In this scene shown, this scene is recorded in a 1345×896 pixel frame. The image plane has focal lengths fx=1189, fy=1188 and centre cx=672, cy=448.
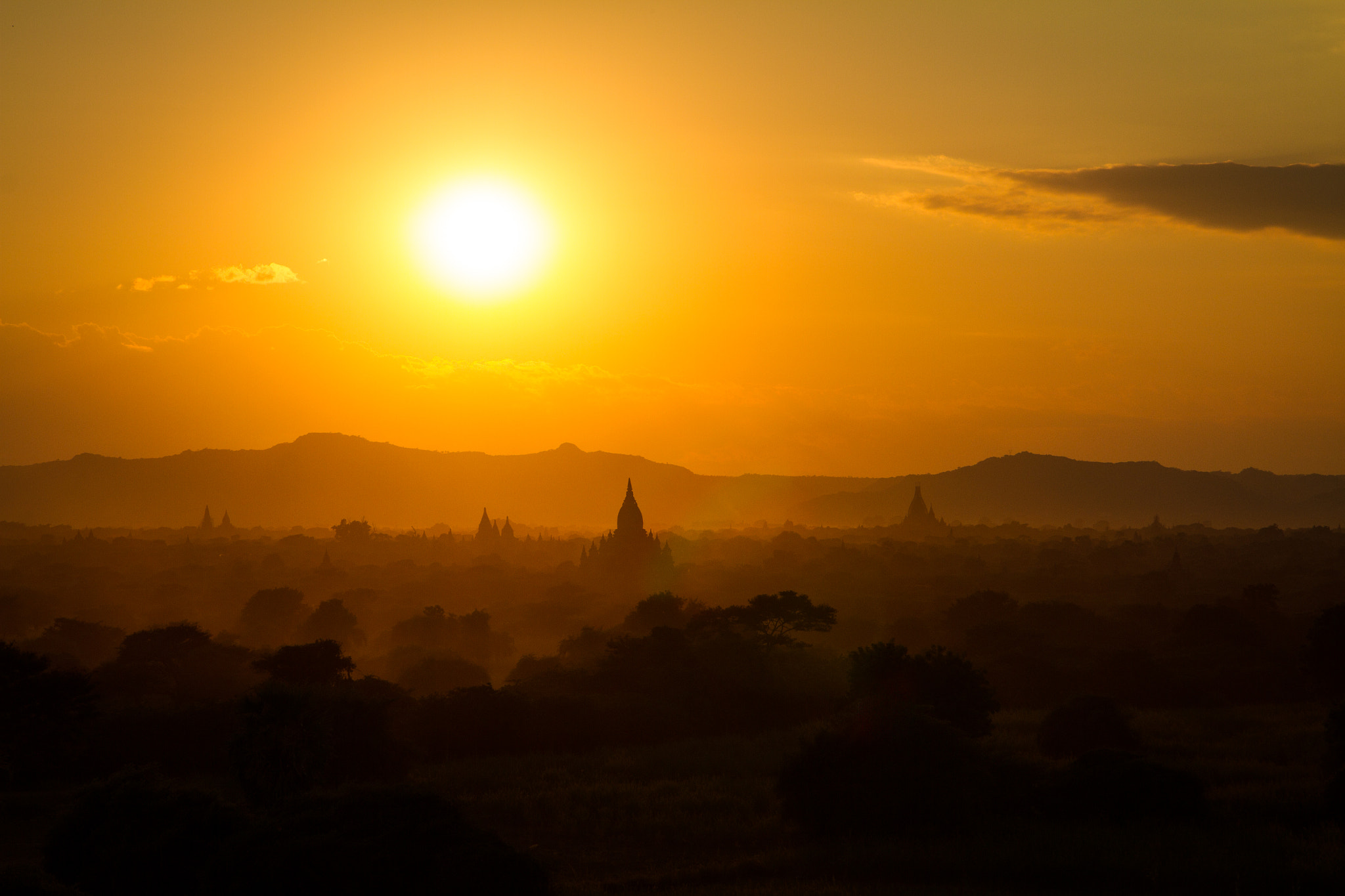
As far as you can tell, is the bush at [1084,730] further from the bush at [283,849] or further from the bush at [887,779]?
the bush at [283,849]

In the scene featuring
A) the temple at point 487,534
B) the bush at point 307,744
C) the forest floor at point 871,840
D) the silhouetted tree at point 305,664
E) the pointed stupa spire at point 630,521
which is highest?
the temple at point 487,534

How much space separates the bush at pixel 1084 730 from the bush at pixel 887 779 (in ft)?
30.4

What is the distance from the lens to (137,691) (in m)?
41.2

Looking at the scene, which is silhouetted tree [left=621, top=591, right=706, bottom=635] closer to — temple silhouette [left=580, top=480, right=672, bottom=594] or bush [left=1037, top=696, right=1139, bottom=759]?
bush [left=1037, top=696, right=1139, bottom=759]

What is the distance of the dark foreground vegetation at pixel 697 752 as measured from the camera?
20.4m

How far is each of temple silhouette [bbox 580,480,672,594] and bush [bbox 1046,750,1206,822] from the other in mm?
65647

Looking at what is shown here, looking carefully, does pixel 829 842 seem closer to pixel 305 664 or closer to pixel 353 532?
pixel 305 664

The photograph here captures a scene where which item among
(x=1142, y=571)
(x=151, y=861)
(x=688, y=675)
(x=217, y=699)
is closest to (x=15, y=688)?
(x=217, y=699)

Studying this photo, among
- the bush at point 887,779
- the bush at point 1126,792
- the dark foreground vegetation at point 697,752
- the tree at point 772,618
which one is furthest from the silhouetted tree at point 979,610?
the bush at point 887,779

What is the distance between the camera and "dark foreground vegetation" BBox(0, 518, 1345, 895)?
20.4 m

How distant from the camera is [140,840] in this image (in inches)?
803

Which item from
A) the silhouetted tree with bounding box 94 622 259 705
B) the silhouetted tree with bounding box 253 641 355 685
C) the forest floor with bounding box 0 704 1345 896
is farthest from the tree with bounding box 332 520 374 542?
the forest floor with bounding box 0 704 1345 896

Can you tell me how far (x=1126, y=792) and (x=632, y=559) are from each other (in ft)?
233

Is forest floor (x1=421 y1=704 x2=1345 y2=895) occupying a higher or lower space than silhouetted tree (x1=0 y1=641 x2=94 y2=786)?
lower
